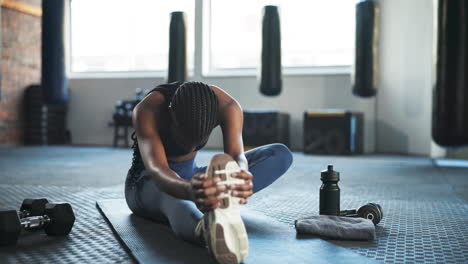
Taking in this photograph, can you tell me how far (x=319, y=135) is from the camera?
272 inches

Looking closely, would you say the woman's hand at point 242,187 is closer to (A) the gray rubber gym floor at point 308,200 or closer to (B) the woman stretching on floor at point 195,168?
(B) the woman stretching on floor at point 195,168

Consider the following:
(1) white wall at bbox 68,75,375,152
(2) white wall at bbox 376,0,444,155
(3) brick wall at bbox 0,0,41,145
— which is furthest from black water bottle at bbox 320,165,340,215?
(3) brick wall at bbox 0,0,41,145

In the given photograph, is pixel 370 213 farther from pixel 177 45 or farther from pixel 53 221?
pixel 53 221

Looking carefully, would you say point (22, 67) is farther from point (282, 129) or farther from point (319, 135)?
point (319, 135)

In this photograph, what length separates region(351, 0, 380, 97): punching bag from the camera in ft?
→ 5.75

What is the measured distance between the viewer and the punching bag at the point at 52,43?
1.61 metres

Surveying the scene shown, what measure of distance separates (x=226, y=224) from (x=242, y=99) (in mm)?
6689

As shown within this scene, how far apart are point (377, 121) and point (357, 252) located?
5.92 m

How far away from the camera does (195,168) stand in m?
2.11

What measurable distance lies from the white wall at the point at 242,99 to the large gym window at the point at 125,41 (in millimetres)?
322

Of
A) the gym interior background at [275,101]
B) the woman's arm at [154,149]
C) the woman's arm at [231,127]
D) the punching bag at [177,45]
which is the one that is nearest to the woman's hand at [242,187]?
the woman's arm at [154,149]

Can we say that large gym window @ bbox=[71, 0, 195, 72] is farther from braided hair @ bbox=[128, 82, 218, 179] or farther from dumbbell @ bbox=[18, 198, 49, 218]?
braided hair @ bbox=[128, 82, 218, 179]

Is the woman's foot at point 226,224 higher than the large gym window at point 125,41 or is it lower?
lower

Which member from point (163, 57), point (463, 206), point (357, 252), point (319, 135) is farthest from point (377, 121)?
point (357, 252)
